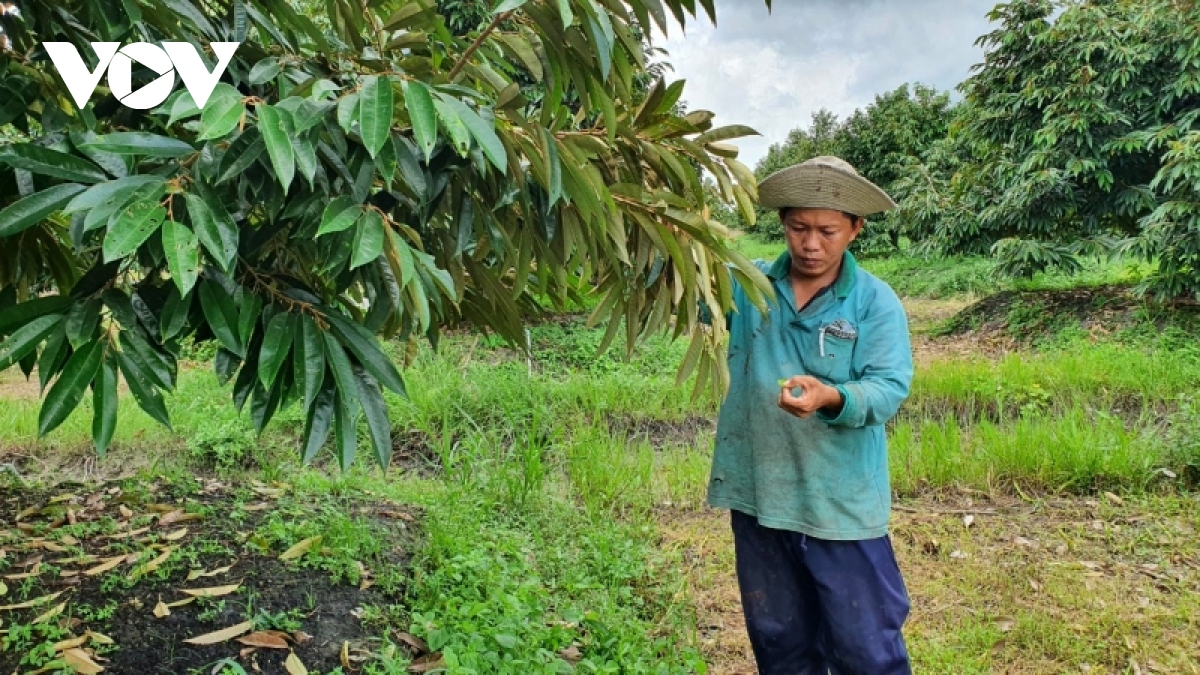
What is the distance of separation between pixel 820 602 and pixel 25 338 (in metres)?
1.58

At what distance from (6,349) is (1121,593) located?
3254 millimetres

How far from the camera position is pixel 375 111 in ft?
3.37

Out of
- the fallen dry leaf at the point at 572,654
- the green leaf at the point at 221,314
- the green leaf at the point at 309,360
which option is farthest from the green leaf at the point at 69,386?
the fallen dry leaf at the point at 572,654

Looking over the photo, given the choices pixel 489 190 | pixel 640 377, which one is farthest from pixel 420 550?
pixel 640 377

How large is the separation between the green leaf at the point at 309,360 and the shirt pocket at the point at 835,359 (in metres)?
1.11

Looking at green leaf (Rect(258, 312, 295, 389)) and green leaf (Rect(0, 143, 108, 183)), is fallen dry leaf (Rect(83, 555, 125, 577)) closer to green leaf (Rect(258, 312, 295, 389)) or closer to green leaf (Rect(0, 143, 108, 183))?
green leaf (Rect(258, 312, 295, 389))

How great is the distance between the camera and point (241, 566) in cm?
249

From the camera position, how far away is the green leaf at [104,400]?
1.12 meters

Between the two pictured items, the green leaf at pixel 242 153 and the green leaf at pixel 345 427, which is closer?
the green leaf at pixel 242 153

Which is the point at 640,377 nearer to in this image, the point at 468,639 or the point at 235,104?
the point at 468,639

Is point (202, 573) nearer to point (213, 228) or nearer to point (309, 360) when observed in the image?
point (309, 360)

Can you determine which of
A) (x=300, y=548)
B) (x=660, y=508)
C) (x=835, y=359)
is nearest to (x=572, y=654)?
(x=300, y=548)

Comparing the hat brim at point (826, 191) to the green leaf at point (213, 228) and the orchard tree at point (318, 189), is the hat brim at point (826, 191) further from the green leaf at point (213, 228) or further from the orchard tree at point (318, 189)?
the green leaf at point (213, 228)

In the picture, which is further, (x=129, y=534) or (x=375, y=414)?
(x=129, y=534)
